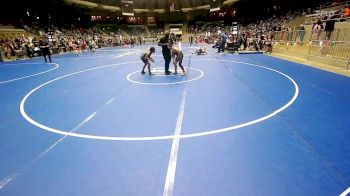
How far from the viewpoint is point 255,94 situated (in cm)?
744

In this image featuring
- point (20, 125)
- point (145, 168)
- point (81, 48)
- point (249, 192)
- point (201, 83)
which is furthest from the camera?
point (81, 48)

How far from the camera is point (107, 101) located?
23.6ft

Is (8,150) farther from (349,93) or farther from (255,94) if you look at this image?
(349,93)

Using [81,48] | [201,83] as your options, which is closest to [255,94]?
[201,83]

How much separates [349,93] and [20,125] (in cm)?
908

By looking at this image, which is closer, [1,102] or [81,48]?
[1,102]

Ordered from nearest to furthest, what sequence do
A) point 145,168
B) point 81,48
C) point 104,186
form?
point 104,186 < point 145,168 < point 81,48

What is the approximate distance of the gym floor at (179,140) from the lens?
329cm

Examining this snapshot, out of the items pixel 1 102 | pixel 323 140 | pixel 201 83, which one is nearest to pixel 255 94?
pixel 201 83

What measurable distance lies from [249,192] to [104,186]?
6.44 feet

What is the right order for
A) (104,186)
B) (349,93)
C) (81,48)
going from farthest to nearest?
(81,48), (349,93), (104,186)

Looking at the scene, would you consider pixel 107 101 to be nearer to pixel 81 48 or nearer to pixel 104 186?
pixel 104 186

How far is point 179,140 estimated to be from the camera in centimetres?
450

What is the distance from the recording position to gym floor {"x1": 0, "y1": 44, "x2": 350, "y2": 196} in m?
3.29
